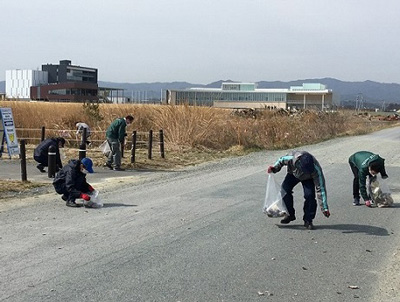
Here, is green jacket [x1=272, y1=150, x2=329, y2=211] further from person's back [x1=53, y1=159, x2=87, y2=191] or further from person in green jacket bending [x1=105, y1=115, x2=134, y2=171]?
person in green jacket bending [x1=105, y1=115, x2=134, y2=171]

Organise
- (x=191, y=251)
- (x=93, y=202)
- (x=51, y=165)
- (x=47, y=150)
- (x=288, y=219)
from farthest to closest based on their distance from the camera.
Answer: (x=47, y=150) < (x=51, y=165) < (x=93, y=202) < (x=288, y=219) < (x=191, y=251)

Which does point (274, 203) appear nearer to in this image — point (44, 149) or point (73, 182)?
point (73, 182)

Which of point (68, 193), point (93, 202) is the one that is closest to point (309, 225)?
point (93, 202)

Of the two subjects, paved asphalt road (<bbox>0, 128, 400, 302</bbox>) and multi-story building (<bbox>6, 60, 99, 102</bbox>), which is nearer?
paved asphalt road (<bbox>0, 128, 400, 302</bbox>)

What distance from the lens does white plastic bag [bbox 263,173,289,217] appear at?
344 inches

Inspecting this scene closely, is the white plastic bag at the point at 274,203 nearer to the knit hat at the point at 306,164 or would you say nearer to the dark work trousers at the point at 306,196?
the dark work trousers at the point at 306,196

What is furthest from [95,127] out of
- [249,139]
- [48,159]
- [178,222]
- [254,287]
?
[254,287]

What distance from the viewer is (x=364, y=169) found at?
34.0ft

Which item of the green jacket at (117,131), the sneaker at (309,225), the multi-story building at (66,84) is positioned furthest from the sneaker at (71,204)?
the multi-story building at (66,84)

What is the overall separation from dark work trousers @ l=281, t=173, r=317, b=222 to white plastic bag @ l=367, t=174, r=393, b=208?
2.65 meters

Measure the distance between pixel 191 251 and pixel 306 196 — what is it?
243 cm

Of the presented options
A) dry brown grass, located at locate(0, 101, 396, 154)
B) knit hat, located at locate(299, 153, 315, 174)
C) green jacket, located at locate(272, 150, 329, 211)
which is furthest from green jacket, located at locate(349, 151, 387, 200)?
dry brown grass, located at locate(0, 101, 396, 154)

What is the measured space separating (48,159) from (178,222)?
7060 millimetres

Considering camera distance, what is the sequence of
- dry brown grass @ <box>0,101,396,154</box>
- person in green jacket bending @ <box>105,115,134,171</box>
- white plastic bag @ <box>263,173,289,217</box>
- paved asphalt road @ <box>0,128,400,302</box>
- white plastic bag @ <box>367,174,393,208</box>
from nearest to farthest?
paved asphalt road @ <box>0,128,400,302</box> → white plastic bag @ <box>263,173,289,217</box> → white plastic bag @ <box>367,174,393,208</box> → person in green jacket bending @ <box>105,115,134,171</box> → dry brown grass @ <box>0,101,396,154</box>
